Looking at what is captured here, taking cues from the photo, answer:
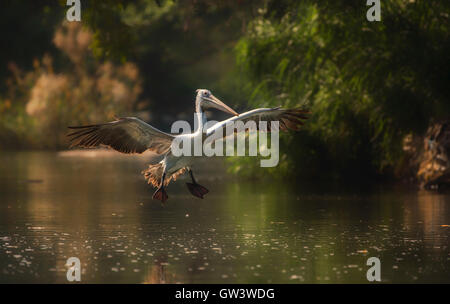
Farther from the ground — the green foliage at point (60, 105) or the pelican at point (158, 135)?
the green foliage at point (60, 105)

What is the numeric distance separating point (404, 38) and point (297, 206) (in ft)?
15.6

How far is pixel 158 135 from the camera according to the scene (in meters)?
13.3

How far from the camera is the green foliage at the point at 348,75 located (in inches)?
→ 750

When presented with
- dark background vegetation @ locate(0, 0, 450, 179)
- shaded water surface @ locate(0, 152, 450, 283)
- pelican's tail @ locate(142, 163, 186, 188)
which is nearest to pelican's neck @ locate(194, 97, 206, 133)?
pelican's tail @ locate(142, 163, 186, 188)

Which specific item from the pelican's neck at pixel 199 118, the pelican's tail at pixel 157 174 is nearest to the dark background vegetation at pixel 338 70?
the pelican's neck at pixel 199 118

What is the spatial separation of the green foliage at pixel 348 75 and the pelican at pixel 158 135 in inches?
226

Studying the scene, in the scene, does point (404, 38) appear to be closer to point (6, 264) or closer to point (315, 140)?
point (315, 140)

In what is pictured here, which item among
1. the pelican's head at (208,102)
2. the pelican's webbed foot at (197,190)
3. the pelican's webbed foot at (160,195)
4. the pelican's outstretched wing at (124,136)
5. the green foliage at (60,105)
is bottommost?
the pelican's webbed foot at (160,195)

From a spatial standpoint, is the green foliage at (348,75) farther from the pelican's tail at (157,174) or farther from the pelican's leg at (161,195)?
the pelican's leg at (161,195)

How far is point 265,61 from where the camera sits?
21.5 metres

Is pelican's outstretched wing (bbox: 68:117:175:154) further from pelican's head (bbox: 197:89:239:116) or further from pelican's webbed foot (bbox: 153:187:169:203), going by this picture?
pelican's head (bbox: 197:89:239:116)

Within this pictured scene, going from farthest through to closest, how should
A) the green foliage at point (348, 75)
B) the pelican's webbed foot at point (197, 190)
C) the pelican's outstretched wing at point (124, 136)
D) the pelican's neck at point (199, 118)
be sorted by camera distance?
the green foliage at point (348, 75) → the pelican's webbed foot at point (197, 190) → the pelican's neck at point (199, 118) → the pelican's outstretched wing at point (124, 136)

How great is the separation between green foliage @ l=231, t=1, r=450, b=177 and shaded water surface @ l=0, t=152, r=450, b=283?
4.38 ft

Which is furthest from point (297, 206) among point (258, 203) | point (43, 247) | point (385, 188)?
point (43, 247)
